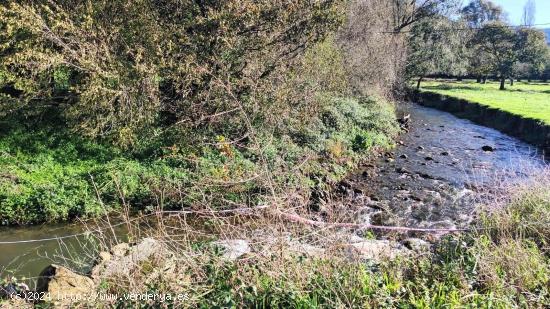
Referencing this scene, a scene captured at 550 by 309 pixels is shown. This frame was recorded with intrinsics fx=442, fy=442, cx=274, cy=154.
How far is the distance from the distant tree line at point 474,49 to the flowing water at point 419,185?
15.6 metres

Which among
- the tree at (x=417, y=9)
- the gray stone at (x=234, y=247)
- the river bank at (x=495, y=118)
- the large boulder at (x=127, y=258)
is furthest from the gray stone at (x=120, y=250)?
the tree at (x=417, y=9)

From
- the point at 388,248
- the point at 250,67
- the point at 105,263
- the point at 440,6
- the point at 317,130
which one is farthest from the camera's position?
the point at 440,6

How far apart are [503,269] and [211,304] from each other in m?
3.62

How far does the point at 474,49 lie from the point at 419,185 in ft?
133

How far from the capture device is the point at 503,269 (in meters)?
5.52

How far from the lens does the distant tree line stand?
38.8m

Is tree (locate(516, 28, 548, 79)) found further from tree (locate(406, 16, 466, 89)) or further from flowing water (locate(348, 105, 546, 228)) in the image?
flowing water (locate(348, 105, 546, 228))

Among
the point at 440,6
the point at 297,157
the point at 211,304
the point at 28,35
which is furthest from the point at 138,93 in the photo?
the point at 440,6

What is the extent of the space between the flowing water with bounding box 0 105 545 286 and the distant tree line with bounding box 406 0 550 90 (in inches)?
616

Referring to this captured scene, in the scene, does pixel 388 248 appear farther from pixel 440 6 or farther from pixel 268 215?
pixel 440 6

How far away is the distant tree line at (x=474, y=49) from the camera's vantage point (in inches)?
1528

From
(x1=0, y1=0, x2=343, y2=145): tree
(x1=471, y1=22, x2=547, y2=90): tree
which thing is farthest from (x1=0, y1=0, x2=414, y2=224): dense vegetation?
(x1=471, y1=22, x2=547, y2=90): tree

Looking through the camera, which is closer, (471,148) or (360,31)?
(471,148)

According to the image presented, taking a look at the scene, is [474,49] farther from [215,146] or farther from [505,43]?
[215,146]
